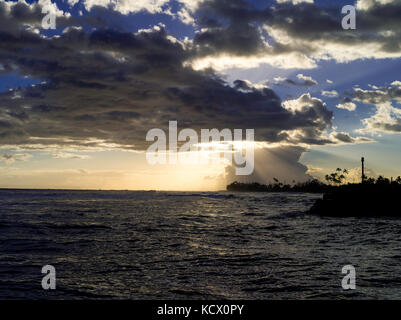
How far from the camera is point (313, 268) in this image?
39.0 feet

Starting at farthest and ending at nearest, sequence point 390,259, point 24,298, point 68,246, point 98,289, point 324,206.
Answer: point 324,206 → point 68,246 → point 390,259 → point 98,289 → point 24,298

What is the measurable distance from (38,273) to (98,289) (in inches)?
124

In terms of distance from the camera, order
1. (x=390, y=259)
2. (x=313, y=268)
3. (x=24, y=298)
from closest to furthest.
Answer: (x=24, y=298) < (x=313, y=268) < (x=390, y=259)

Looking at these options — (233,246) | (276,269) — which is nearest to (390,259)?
(276,269)

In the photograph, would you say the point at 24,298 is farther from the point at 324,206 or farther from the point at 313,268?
the point at 324,206

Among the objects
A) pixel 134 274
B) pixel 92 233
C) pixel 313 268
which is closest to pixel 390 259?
pixel 313 268

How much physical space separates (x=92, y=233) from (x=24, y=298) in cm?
1342
